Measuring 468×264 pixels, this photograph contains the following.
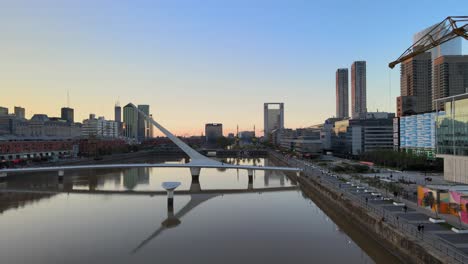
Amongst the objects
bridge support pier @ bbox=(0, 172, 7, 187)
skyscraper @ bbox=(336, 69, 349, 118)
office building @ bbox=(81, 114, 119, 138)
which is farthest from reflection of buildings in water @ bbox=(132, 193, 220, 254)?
Answer: skyscraper @ bbox=(336, 69, 349, 118)

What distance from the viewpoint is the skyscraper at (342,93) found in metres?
161

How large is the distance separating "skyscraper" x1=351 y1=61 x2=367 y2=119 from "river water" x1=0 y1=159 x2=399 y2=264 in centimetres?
14319

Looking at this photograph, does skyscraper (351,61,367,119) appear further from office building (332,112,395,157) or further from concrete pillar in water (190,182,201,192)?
concrete pillar in water (190,182,201,192)

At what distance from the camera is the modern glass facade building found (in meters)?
17.1

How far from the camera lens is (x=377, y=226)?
35.0 feet

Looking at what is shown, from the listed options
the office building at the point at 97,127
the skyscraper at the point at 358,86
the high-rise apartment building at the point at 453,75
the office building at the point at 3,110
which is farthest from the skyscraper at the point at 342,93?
the office building at the point at 3,110

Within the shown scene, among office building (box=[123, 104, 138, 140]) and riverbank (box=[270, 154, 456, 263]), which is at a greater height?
→ office building (box=[123, 104, 138, 140])

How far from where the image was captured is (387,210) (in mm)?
Result: 11531

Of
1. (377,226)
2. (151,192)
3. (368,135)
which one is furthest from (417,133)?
(377,226)

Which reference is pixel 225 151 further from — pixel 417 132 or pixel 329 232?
pixel 329 232

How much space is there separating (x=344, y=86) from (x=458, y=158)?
15378cm

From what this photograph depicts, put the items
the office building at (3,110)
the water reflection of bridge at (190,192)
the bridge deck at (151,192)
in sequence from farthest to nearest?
1. the office building at (3,110)
2. the bridge deck at (151,192)
3. the water reflection of bridge at (190,192)

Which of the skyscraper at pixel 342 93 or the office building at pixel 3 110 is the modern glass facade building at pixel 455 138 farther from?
the skyscraper at pixel 342 93

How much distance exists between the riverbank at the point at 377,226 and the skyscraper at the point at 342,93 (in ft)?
489
